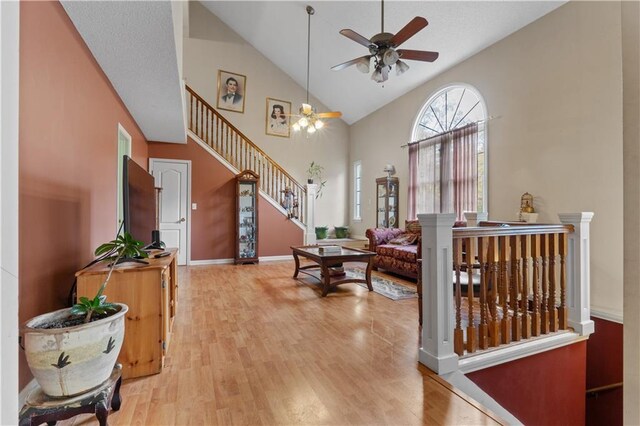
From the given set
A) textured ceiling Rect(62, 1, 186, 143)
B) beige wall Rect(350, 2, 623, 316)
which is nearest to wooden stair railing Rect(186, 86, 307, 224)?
textured ceiling Rect(62, 1, 186, 143)

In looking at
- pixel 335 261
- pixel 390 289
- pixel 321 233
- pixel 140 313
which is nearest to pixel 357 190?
pixel 321 233

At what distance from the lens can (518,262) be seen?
2.53m

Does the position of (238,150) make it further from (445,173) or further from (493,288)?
(493,288)

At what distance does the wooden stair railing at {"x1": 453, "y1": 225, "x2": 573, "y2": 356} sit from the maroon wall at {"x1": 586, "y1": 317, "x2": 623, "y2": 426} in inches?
35.3

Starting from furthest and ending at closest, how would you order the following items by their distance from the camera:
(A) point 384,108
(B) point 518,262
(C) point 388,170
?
(A) point 384,108, (C) point 388,170, (B) point 518,262

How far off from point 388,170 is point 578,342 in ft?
15.3

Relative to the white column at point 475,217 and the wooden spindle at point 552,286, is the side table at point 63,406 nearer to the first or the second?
the wooden spindle at point 552,286

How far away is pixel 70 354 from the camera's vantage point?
137 cm

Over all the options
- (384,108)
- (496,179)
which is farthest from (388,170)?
(496,179)

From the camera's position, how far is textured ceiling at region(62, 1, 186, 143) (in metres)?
2.08

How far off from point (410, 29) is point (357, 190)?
5811 millimetres

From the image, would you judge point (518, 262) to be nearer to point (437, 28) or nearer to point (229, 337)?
point (229, 337)

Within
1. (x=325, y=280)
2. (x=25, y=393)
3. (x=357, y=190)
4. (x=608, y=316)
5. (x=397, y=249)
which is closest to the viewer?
(x=25, y=393)

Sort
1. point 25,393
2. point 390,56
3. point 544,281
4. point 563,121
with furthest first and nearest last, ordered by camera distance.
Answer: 1. point 563,121
2. point 390,56
3. point 544,281
4. point 25,393
